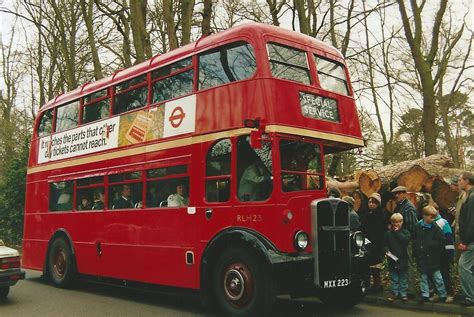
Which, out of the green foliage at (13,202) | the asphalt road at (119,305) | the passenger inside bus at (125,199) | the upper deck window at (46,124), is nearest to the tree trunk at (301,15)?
the upper deck window at (46,124)

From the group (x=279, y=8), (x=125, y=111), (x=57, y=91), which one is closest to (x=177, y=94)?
(x=125, y=111)

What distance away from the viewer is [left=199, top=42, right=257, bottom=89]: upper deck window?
8.41 metres

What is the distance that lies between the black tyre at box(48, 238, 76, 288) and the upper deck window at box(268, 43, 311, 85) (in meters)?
6.52

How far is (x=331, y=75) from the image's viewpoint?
9.43 metres

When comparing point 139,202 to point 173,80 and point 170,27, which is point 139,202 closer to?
point 173,80

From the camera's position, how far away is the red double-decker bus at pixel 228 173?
7797 millimetres

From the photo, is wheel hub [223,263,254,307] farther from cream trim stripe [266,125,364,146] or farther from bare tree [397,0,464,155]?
bare tree [397,0,464,155]

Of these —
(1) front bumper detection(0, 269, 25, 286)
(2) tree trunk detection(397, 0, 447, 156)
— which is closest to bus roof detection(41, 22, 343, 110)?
(1) front bumper detection(0, 269, 25, 286)

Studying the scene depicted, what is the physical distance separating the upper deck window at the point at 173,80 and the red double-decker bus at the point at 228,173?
0.08 feet

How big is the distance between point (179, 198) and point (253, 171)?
173 cm

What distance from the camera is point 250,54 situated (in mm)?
8406

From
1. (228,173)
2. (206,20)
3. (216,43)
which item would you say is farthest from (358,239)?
(206,20)

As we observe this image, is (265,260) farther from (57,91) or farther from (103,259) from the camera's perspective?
(57,91)

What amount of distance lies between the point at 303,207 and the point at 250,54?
2.47 metres
